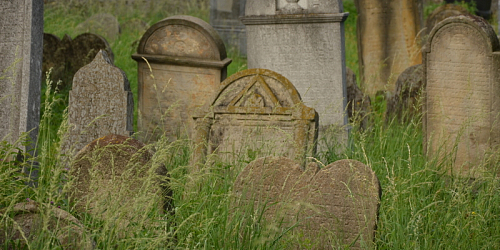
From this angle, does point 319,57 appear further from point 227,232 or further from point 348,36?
point 348,36

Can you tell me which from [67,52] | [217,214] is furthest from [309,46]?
[67,52]

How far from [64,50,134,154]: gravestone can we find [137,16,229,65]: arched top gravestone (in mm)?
1086

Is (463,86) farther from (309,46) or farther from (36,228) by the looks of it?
(36,228)

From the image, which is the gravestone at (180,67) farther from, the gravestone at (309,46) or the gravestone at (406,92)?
the gravestone at (406,92)

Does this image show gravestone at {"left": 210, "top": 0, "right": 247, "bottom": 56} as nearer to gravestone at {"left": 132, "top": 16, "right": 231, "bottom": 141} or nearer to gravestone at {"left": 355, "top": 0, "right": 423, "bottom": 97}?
gravestone at {"left": 355, "top": 0, "right": 423, "bottom": 97}

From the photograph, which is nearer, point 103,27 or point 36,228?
point 36,228

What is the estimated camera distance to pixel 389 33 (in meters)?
8.45

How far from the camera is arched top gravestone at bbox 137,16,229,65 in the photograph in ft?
18.1

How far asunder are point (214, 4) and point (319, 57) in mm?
6023

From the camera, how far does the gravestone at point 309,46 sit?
211 inches

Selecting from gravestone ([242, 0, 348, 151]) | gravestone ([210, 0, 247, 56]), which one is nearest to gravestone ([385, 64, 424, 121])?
gravestone ([242, 0, 348, 151])

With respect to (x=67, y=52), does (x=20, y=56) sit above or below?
below

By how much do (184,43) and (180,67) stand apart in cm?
23

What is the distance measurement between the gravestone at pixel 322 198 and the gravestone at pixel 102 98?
1.62 meters
